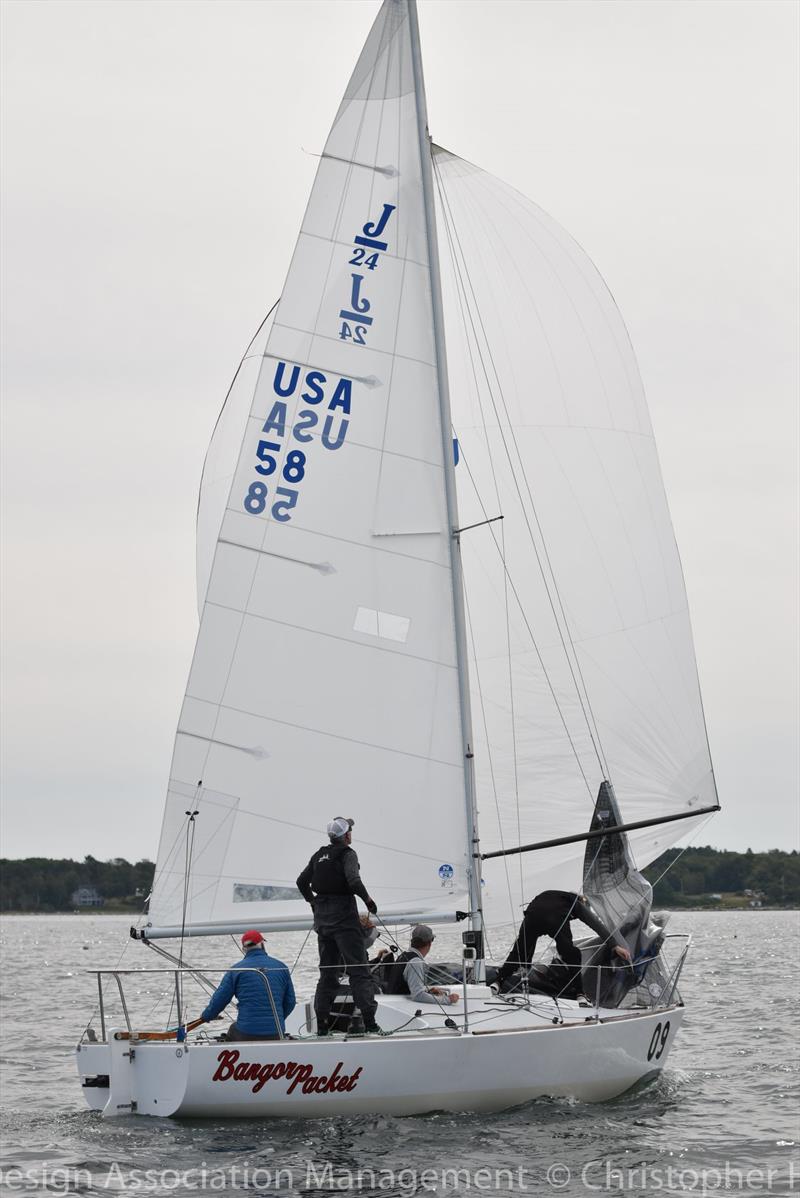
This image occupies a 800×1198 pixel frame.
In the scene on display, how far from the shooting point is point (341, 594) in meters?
12.5

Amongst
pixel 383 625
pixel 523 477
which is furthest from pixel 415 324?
pixel 383 625

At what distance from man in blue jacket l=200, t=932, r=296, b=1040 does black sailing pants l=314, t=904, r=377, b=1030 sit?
0.25 metres

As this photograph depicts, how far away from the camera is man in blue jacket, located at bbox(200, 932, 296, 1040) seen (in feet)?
36.0

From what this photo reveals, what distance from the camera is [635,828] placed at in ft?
42.9

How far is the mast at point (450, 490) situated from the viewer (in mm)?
12328

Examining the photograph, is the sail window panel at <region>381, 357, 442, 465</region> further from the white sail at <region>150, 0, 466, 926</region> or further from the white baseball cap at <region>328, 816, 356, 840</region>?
the white baseball cap at <region>328, 816, 356, 840</region>

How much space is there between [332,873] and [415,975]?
1.21 metres

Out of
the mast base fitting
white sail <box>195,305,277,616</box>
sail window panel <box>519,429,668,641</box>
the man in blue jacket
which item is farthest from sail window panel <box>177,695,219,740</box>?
sail window panel <box>519,429,668,641</box>

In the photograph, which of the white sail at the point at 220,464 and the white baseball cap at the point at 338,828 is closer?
the white baseball cap at the point at 338,828

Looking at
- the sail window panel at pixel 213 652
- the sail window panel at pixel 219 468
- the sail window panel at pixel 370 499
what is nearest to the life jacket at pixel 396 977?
the sail window panel at pixel 213 652

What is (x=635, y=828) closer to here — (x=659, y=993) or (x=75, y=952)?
(x=659, y=993)

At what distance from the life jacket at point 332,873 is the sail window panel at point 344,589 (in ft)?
6.45

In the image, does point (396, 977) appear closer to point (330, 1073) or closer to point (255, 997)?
point (255, 997)

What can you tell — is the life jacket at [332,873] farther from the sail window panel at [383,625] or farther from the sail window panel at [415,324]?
the sail window panel at [415,324]
